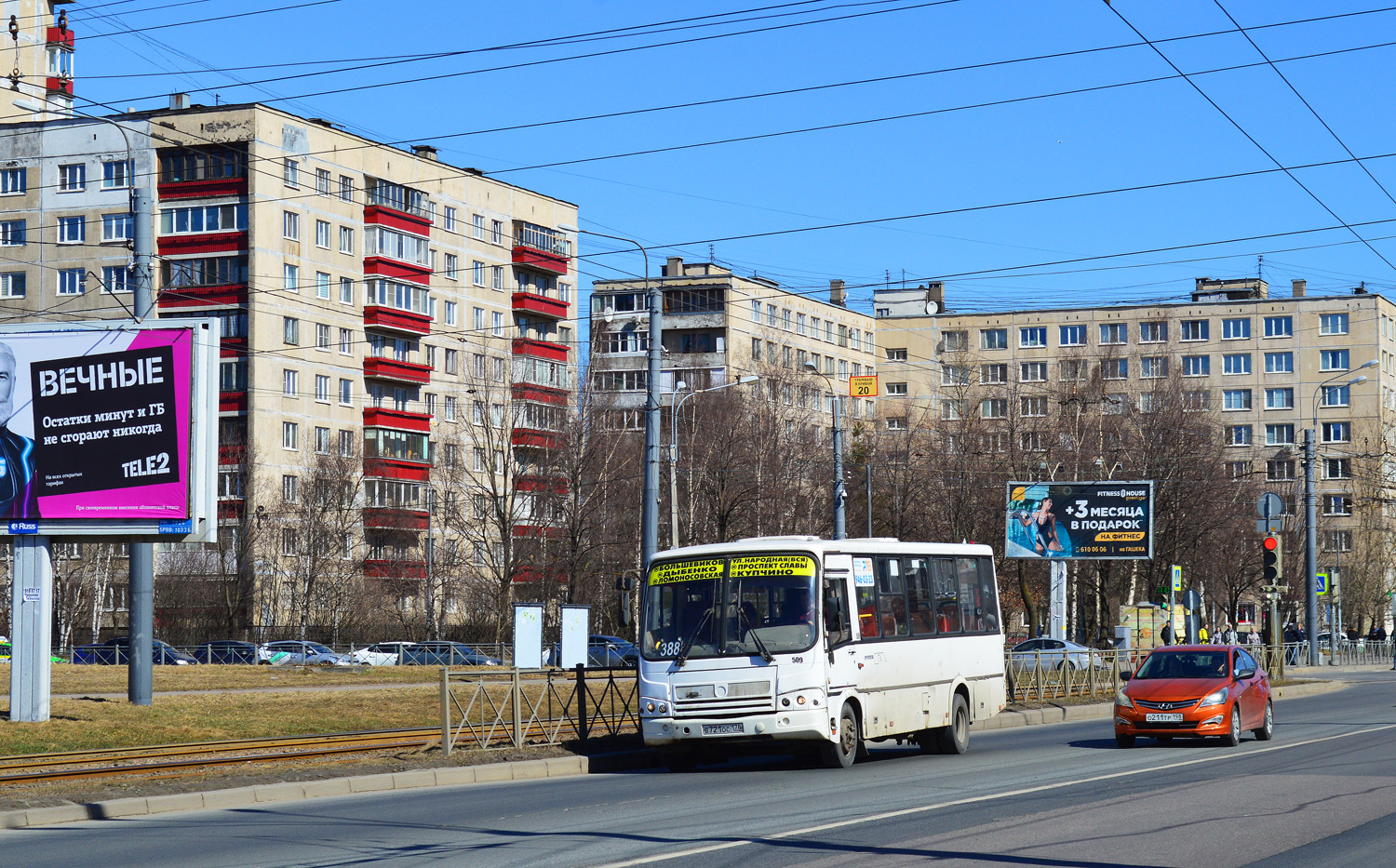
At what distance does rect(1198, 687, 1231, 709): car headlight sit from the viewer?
21219 mm

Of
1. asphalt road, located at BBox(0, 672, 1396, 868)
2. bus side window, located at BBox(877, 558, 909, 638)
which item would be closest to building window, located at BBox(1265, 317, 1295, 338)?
asphalt road, located at BBox(0, 672, 1396, 868)

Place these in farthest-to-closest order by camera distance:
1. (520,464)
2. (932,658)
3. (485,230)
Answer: (485,230) → (520,464) → (932,658)

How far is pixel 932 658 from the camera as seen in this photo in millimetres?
20781

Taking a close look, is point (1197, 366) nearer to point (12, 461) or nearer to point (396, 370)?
point (396, 370)

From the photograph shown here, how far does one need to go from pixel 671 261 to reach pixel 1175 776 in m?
94.2

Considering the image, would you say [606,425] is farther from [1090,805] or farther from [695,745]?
[1090,805]

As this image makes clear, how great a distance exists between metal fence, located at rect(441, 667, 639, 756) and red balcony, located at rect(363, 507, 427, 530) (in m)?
50.1

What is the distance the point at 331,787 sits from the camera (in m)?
16.5

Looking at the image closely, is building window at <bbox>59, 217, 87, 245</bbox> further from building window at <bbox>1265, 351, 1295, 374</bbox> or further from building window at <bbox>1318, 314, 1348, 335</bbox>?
building window at <bbox>1318, 314, 1348, 335</bbox>

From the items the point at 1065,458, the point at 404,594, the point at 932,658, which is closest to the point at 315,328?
the point at 404,594

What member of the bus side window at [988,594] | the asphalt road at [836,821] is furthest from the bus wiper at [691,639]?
the bus side window at [988,594]

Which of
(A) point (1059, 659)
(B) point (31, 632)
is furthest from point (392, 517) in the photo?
(B) point (31, 632)

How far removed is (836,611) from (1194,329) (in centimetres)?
10104

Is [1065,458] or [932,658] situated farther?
[1065,458]
